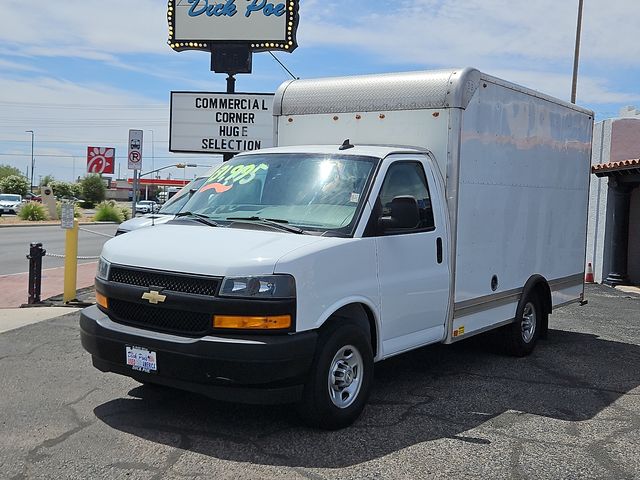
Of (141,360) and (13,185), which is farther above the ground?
(13,185)

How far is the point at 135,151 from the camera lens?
1402 centimetres

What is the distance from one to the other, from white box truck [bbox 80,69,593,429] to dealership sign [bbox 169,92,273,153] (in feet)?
28.4

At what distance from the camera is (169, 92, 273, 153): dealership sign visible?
1590 centimetres

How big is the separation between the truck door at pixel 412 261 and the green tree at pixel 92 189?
65.1m

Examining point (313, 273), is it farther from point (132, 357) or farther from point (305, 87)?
point (305, 87)

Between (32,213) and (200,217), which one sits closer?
(200,217)

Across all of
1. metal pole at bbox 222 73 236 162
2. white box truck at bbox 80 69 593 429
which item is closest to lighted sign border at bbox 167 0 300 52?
metal pole at bbox 222 73 236 162

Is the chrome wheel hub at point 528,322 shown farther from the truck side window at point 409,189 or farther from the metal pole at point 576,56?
the metal pole at point 576,56

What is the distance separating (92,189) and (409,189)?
65355mm

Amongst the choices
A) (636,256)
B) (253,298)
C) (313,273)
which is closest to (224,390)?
(253,298)

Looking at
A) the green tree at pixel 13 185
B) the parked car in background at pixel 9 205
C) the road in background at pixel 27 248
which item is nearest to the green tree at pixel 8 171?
the green tree at pixel 13 185

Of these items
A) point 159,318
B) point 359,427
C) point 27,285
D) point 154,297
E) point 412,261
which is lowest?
point 27,285

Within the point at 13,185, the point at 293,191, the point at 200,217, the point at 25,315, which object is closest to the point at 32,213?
the point at 25,315

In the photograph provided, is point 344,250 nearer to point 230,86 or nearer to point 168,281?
point 168,281
